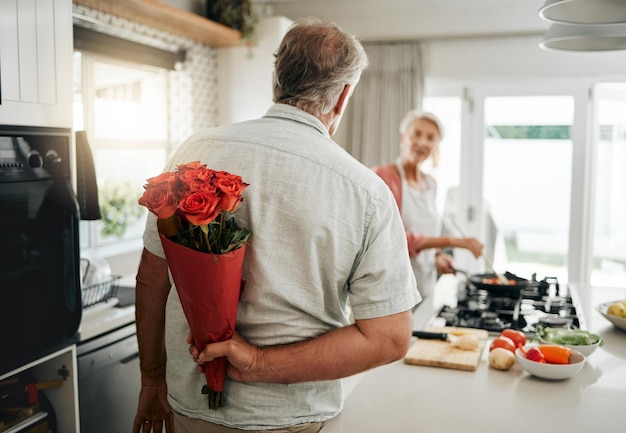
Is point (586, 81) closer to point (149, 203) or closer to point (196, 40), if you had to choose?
point (196, 40)

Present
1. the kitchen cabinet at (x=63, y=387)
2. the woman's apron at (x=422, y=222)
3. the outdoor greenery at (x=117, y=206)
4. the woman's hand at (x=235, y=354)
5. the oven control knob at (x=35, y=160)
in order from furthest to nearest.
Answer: the outdoor greenery at (x=117, y=206)
the woman's apron at (x=422, y=222)
the kitchen cabinet at (x=63, y=387)
the oven control knob at (x=35, y=160)
the woman's hand at (x=235, y=354)

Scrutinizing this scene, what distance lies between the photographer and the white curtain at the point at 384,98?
4.61 metres

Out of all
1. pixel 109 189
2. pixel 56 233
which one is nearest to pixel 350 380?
pixel 56 233

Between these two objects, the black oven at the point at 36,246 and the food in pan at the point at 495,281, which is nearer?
the black oven at the point at 36,246

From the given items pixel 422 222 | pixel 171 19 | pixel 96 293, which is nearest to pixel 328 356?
pixel 96 293

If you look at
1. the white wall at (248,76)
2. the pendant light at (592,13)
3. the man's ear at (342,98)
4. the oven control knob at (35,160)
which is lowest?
the oven control knob at (35,160)

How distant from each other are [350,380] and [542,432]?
2.33 ft

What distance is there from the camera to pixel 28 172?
1885 millimetres

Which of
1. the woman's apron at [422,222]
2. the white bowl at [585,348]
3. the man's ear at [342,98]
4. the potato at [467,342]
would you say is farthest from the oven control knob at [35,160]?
the woman's apron at [422,222]

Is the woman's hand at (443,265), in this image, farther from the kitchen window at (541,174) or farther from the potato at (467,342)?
the kitchen window at (541,174)

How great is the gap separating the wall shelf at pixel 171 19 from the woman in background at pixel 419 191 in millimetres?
1337

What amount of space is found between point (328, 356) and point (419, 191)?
7.40 feet

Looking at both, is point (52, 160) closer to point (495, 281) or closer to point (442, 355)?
point (442, 355)

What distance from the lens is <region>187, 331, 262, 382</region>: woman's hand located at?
1.24 meters
